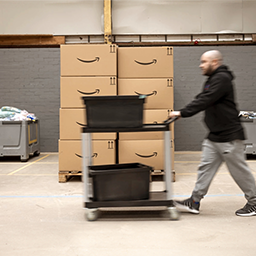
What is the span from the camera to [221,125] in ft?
8.41

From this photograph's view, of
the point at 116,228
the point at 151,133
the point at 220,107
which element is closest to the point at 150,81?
the point at 151,133

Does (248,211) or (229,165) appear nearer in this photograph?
(229,165)

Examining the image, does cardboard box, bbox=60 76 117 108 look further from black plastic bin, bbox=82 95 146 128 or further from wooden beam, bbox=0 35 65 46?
wooden beam, bbox=0 35 65 46

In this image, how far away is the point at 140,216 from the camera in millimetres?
2742

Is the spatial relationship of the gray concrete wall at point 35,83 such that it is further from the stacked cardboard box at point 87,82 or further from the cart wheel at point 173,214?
the cart wheel at point 173,214

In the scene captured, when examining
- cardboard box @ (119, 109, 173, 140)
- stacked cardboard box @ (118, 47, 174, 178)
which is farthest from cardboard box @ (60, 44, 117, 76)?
cardboard box @ (119, 109, 173, 140)

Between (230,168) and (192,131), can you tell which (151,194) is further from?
(192,131)

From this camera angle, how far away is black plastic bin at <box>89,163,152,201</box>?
2.68 metres

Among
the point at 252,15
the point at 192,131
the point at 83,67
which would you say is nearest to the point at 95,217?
the point at 83,67

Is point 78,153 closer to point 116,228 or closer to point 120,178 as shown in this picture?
point 120,178

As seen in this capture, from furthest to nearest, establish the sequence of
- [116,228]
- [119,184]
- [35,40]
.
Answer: [35,40]
[119,184]
[116,228]

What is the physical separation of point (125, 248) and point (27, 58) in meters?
6.84

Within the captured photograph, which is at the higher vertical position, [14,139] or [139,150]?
[14,139]

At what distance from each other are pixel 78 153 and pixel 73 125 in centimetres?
41
